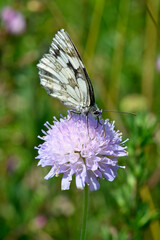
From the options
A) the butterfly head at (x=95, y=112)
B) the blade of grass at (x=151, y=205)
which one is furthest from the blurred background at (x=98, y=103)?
the butterfly head at (x=95, y=112)

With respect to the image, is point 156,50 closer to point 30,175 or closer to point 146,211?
point 30,175

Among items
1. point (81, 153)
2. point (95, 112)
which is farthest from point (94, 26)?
point (81, 153)

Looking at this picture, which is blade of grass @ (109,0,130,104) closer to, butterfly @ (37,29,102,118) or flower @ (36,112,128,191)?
butterfly @ (37,29,102,118)

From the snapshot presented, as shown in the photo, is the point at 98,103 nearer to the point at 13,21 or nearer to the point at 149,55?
the point at 149,55

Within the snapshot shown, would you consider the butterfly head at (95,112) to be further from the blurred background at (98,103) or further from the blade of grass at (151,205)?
the blade of grass at (151,205)

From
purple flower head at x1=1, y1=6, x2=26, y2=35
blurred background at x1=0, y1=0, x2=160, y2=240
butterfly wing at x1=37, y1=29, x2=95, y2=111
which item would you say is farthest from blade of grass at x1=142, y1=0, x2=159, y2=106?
butterfly wing at x1=37, y1=29, x2=95, y2=111

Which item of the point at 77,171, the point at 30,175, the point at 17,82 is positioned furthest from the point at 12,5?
the point at 77,171
